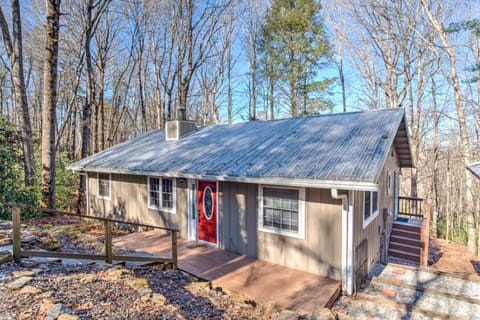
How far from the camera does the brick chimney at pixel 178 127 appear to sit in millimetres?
10867

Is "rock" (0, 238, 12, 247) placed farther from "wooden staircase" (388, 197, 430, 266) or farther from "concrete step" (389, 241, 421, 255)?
"concrete step" (389, 241, 421, 255)

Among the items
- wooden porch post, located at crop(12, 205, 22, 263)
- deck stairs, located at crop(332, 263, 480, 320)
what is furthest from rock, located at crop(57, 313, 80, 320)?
deck stairs, located at crop(332, 263, 480, 320)

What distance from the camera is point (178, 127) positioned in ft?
35.6

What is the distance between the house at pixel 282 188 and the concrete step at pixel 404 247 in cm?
A: 42

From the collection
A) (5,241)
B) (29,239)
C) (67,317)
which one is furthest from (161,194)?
(67,317)

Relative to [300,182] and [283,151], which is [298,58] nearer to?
[283,151]

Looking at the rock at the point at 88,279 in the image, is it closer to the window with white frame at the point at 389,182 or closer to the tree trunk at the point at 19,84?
the tree trunk at the point at 19,84

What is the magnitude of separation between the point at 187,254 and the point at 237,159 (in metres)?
2.65

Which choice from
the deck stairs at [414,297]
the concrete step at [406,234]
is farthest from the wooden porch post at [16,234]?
the concrete step at [406,234]

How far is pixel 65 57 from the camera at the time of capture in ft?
55.1

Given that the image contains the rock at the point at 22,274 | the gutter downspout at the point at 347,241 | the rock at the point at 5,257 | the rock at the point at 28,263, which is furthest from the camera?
the gutter downspout at the point at 347,241

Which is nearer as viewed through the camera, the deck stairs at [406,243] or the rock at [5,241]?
the rock at [5,241]

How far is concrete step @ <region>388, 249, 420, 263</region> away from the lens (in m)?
8.51

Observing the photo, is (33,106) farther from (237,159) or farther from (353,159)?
(353,159)
